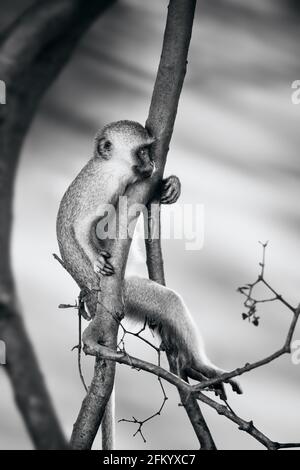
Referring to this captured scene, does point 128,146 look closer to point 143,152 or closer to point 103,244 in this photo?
point 143,152

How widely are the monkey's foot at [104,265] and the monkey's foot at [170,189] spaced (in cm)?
30

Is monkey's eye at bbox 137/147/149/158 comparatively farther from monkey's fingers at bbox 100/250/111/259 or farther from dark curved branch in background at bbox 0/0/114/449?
dark curved branch in background at bbox 0/0/114/449

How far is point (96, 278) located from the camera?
69.8 inches

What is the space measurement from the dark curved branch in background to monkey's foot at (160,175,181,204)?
106 centimetres

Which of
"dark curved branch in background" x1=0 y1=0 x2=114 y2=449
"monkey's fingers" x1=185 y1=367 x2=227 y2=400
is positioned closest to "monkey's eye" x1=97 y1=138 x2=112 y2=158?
"monkey's fingers" x1=185 y1=367 x2=227 y2=400

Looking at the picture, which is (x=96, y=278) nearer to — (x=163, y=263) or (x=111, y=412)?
(x=163, y=263)

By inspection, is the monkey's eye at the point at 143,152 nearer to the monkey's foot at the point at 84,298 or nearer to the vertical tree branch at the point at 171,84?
the vertical tree branch at the point at 171,84

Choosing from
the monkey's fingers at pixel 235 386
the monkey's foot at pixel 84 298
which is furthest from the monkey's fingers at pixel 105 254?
the monkey's fingers at pixel 235 386

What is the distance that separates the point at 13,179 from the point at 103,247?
1.09 m

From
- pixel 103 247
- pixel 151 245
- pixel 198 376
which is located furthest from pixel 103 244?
pixel 198 376

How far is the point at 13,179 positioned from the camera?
760 mm

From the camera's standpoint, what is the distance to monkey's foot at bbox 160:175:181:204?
6.21 feet

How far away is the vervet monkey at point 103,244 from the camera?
5.86 feet
